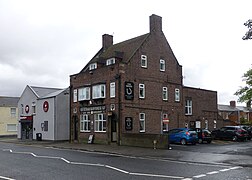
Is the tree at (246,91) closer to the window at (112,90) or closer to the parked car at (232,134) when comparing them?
the parked car at (232,134)

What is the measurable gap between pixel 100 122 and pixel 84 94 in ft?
13.6

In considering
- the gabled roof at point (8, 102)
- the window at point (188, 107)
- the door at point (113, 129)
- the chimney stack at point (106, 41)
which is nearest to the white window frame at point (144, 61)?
the door at point (113, 129)

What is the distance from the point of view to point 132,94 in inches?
1233

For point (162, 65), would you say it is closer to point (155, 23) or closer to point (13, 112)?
point (155, 23)

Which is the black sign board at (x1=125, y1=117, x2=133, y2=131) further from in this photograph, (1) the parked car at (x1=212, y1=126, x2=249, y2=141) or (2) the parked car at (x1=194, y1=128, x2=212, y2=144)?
(1) the parked car at (x1=212, y1=126, x2=249, y2=141)

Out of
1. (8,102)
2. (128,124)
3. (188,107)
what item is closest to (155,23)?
(188,107)

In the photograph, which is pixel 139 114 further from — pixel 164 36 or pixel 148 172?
pixel 148 172

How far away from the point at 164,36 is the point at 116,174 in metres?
25.4

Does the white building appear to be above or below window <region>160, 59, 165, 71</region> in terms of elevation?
below

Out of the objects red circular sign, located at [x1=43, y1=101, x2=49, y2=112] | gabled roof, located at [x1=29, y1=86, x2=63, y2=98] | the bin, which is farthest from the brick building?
gabled roof, located at [x1=29, y1=86, x2=63, y2=98]

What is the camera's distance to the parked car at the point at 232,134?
113ft

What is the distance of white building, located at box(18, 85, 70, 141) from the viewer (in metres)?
40.3

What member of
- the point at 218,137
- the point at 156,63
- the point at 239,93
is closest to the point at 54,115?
the point at 156,63

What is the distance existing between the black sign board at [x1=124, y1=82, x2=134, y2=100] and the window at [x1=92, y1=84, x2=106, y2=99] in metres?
2.77
